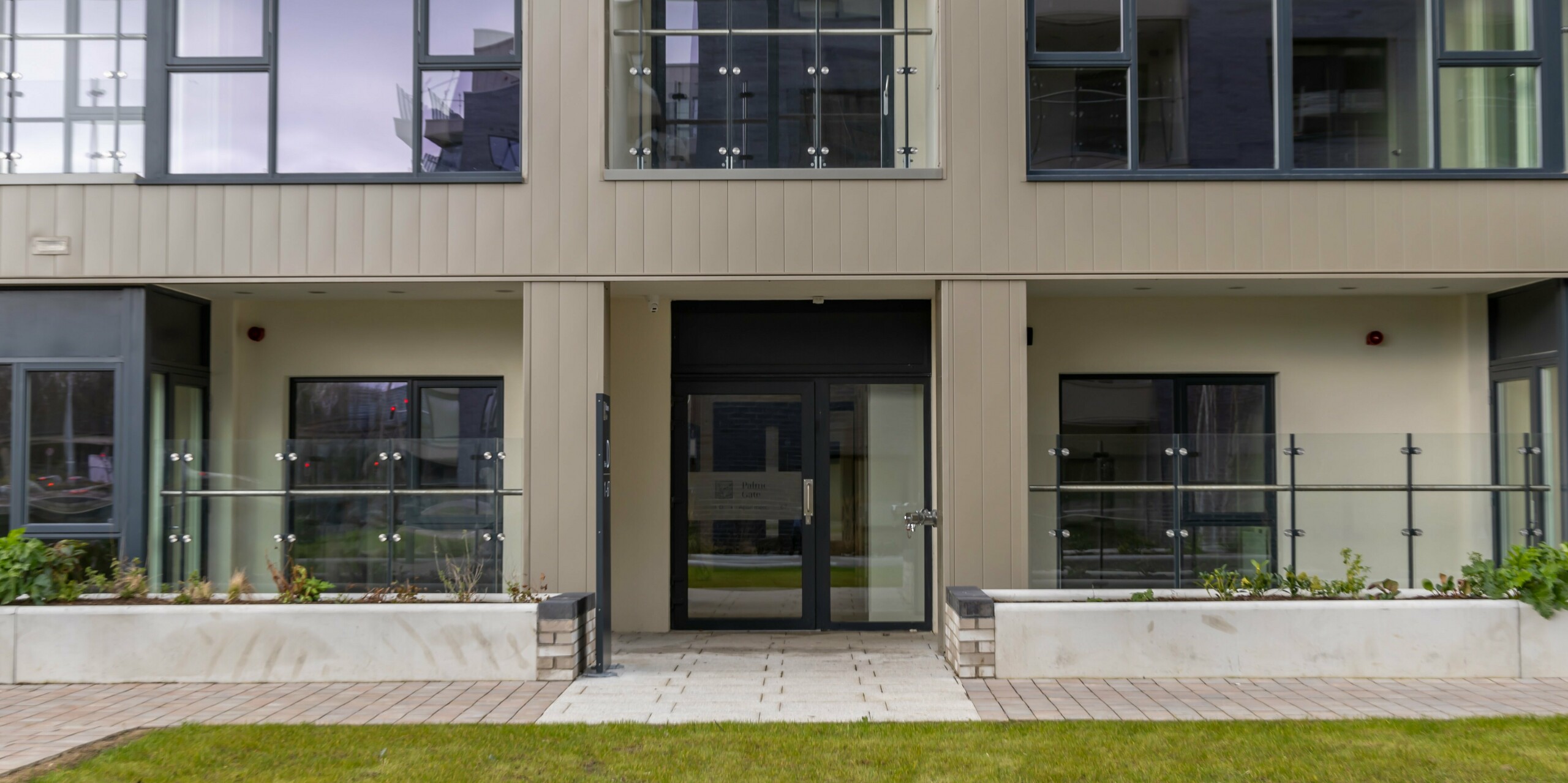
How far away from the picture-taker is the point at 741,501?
9953 mm

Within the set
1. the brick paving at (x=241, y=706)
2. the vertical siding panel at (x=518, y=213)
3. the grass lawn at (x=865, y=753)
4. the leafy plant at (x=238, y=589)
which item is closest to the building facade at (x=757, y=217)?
the vertical siding panel at (x=518, y=213)

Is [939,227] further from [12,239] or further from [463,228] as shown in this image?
[12,239]

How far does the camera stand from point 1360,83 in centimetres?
892

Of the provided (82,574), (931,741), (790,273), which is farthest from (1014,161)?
(82,574)

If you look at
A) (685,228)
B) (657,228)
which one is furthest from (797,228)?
(657,228)

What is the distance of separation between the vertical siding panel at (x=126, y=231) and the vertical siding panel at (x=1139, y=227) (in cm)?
774

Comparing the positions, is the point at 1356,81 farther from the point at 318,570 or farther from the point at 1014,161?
the point at 318,570

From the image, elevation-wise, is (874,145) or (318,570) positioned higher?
(874,145)

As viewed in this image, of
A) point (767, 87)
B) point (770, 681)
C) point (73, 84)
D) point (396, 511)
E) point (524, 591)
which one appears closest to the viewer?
point (770, 681)

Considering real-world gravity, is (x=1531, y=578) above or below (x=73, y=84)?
below

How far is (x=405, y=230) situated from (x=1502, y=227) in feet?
28.4

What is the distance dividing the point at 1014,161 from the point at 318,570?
246 inches

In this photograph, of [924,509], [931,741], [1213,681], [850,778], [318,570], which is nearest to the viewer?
[850,778]

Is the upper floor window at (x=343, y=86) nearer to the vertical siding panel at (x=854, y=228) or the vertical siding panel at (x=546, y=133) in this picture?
the vertical siding panel at (x=546, y=133)
